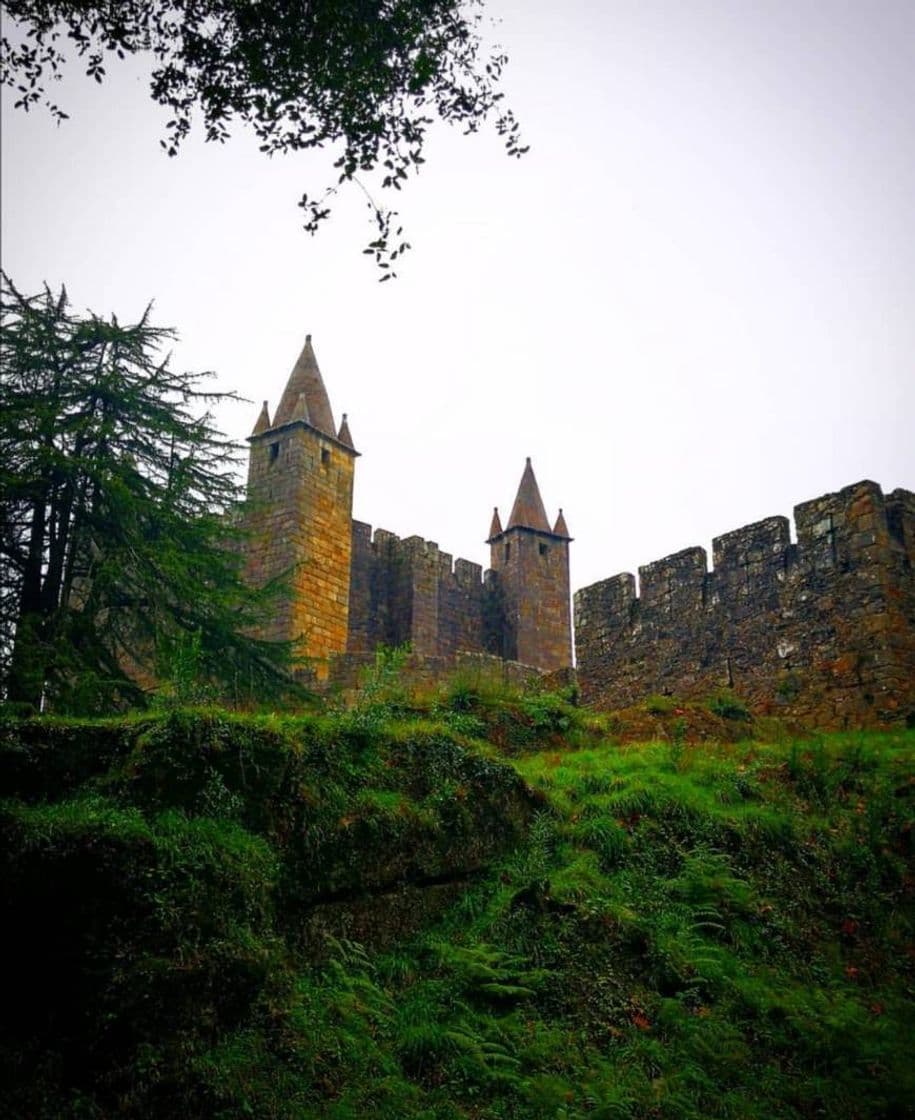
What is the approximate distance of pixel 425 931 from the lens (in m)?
7.78

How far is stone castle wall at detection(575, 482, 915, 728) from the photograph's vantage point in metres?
12.6

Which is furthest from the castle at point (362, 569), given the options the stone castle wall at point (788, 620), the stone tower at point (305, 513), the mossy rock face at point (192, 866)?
the mossy rock face at point (192, 866)

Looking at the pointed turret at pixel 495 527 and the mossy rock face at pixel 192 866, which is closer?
the mossy rock face at pixel 192 866

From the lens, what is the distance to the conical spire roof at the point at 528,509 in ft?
109

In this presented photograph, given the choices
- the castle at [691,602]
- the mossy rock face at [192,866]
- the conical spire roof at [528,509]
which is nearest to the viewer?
the mossy rock face at [192,866]

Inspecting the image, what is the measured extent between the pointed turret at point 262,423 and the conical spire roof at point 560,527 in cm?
1113

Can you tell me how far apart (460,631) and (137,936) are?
24192 mm

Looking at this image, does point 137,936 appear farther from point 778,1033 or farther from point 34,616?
point 34,616

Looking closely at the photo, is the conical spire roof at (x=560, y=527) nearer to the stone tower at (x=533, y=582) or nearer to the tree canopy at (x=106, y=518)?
the stone tower at (x=533, y=582)

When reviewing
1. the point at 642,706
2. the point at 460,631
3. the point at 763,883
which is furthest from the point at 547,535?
the point at 763,883

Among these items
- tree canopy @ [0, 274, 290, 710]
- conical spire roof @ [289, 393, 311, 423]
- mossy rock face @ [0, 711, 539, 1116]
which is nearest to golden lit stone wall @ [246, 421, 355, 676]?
conical spire roof @ [289, 393, 311, 423]

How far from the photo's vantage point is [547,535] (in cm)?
3316

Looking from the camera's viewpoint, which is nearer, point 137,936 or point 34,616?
point 137,936

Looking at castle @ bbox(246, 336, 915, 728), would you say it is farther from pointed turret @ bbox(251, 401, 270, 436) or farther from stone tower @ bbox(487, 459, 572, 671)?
stone tower @ bbox(487, 459, 572, 671)
